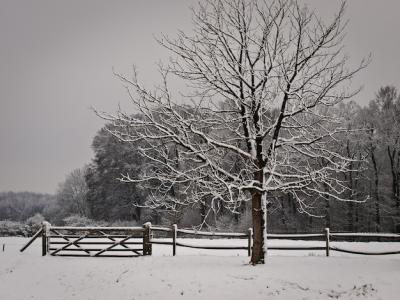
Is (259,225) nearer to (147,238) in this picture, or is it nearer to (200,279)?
(200,279)

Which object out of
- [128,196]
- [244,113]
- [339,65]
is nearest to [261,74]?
[244,113]

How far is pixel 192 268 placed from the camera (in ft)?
47.5

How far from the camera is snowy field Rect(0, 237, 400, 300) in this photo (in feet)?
39.1

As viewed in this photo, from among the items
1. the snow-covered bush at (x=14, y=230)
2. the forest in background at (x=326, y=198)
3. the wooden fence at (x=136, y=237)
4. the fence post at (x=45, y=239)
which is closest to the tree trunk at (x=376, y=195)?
the forest in background at (x=326, y=198)

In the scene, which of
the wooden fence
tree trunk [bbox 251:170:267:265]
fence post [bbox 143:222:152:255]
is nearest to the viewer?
tree trunk [bbox 251:170:267:265]

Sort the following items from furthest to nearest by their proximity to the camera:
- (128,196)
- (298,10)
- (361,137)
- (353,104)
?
(128,196), (353,104), (361,137), (298,10)

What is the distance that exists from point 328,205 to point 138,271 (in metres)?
27.9

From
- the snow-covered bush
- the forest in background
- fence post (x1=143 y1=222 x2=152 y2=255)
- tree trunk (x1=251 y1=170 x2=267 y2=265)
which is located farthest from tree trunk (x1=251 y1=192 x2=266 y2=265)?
the snow-covered bush

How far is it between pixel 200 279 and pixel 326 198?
21085mm

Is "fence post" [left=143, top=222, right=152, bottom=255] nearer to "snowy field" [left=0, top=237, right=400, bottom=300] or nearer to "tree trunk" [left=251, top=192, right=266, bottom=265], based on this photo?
"snowy field" [left=0, top=237, right=400, bottom=300]

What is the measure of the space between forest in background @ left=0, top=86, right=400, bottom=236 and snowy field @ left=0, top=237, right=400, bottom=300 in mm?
13885

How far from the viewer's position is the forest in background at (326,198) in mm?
37656

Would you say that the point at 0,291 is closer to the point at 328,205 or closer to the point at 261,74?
the point at 261,74

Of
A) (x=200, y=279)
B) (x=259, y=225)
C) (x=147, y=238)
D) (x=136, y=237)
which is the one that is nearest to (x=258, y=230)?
(x=259, y=225)
